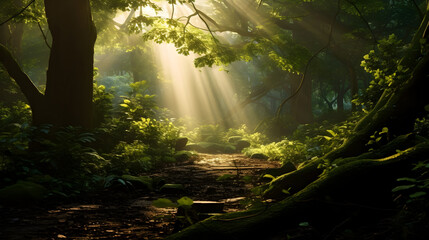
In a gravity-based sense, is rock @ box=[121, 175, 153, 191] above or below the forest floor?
above

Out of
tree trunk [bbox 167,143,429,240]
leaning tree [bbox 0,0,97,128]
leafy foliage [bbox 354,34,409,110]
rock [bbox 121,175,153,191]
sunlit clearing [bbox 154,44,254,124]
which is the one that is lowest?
tree trunk [bbox 167,143,429,240]

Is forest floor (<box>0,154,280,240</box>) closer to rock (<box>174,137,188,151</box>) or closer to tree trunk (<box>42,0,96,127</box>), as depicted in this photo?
tree trunk (<box>42,0,96,127</box>)

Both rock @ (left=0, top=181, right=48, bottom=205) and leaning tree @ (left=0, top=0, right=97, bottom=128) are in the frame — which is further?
leaning tree @ (left=0, top=0, right=97, bottom=128)

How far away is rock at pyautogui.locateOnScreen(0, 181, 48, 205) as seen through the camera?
4.59m

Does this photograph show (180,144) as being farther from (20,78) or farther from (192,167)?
(20,78)

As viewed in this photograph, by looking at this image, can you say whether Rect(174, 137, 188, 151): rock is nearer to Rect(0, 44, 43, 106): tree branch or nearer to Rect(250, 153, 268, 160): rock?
Rect(250, 153, 268, 160): rock

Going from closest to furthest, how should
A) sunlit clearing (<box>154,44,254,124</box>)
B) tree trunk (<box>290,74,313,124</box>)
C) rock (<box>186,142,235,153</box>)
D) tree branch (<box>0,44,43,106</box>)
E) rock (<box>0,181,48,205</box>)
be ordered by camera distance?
rock (<box>0,181,48,205</box>), tree branch (<box>0,44,43,106</box>), rock (<box>186,142,235,153</box>), tree trunk (<box>290,74,313,124</box>), sunlit clearing (<box>154,44,254,124</box>)

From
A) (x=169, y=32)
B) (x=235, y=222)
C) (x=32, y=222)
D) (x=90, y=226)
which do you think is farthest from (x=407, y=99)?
(x=169, y=32)

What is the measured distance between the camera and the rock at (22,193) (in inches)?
181

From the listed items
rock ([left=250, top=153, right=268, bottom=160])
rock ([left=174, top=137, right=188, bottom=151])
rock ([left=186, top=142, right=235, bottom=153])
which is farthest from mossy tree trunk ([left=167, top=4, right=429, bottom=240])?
rock ([left=186, top=142, right=235, bottom=153])

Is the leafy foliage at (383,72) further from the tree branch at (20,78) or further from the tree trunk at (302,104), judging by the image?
the tree trunk at (302,104)

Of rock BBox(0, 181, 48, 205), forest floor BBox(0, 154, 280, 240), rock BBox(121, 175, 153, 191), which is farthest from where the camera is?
rock BBox(121, 175, 153, 191)

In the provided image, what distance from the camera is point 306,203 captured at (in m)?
2.92

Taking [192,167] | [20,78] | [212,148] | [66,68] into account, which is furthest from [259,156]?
[20,78]
